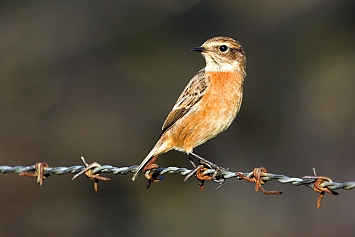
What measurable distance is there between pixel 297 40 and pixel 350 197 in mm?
8265

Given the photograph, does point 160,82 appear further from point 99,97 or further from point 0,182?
point 0,182

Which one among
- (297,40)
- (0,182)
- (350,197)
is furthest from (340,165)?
(0,182)

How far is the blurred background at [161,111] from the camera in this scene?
45.4 ft

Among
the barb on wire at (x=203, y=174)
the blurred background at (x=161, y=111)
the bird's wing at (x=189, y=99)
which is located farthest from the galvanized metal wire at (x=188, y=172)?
the blurred background at (x=161, y=111)

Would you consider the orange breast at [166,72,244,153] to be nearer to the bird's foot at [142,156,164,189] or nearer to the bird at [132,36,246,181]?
the bird at [132,36,246,181]

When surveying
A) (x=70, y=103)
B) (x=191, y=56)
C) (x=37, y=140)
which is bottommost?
(x=37, y=140)

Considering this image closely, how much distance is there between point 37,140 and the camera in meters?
16.8

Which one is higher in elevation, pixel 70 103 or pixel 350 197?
pixel 70 103

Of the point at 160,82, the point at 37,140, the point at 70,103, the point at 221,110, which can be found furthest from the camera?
the point at 160,82

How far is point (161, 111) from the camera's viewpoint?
18.2 metres

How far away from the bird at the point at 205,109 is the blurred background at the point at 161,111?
5895mm

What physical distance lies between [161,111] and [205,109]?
11.0 metres

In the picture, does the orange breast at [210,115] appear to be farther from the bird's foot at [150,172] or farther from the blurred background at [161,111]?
the blurred background at [161,111]

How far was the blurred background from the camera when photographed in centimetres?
1384
